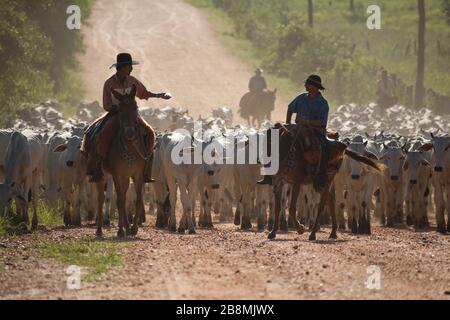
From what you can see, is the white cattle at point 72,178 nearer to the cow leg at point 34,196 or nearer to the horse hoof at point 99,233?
the cow leg at point 34,196

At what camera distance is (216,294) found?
10.4m

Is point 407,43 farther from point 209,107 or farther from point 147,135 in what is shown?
point 147,135

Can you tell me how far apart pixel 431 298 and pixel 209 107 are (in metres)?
37.1

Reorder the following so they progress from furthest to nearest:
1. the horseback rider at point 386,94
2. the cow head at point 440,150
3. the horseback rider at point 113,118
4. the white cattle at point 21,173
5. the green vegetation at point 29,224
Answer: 1. the horseback rider at point 386,94
2. the cow head at point 440,150
3. the white cattle at point 21,173
4. the green vegetation at point 29,224
5. the horseback rider at point 113,118

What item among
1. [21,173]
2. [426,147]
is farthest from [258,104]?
[21,173]

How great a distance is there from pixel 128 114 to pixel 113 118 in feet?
0.89

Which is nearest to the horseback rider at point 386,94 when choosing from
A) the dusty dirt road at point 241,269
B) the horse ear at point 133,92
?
the dusty dirt road at point 241,269

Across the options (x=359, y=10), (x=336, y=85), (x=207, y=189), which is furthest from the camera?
(x=359, y=10)

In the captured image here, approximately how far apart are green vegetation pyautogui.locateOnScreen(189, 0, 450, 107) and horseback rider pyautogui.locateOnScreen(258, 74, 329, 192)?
121 feet

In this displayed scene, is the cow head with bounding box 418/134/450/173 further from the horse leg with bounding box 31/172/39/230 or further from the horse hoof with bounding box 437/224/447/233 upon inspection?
the horse leg with bounding box 31/172/39/230

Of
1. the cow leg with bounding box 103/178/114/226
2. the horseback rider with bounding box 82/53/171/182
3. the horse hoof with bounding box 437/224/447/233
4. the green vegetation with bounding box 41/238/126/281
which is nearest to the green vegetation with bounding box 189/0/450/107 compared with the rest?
the horse hoof with bounding box 437/224/447/233

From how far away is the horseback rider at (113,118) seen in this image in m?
15.7

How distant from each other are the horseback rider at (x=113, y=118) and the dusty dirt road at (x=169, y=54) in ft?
95.0

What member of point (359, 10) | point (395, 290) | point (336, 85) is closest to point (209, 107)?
point (336, 85)
